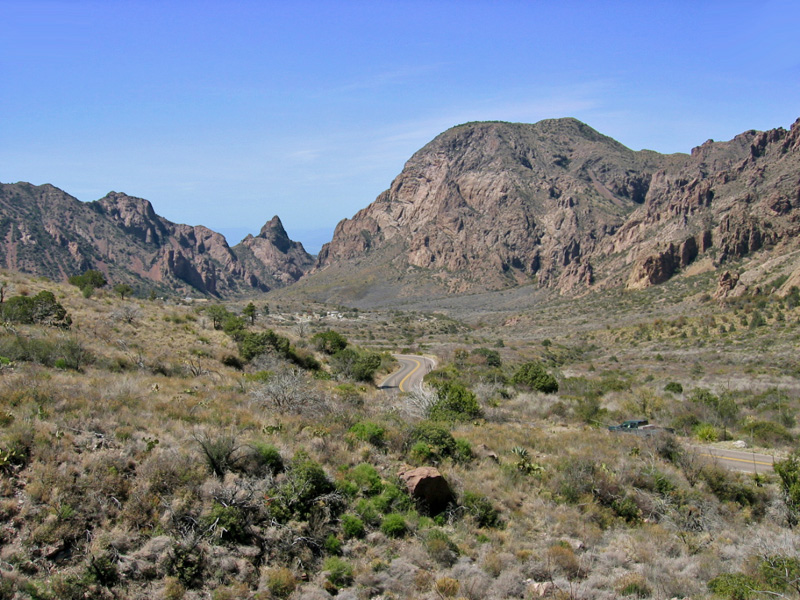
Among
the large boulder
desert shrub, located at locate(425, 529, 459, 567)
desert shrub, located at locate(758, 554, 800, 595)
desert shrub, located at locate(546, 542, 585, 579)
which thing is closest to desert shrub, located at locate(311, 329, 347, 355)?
the large boulder

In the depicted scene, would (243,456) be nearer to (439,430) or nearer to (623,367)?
(439,430)

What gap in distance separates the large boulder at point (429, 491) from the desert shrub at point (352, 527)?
1633 mm

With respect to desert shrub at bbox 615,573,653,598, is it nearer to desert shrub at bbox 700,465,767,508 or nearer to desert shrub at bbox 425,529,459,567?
desert shrub at bbox 425,529,459,567

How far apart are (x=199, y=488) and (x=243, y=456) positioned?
3.94ft

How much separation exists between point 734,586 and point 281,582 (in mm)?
7662

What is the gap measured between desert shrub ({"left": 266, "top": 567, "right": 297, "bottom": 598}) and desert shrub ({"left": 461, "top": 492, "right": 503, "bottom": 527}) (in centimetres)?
441

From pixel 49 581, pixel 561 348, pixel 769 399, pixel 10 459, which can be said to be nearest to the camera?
pixel 49 581

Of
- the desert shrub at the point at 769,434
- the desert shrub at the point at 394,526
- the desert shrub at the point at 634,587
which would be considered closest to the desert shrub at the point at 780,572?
the desert shrub at the point at 634,587

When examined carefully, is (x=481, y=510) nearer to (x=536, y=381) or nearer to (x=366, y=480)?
(x=366, y=480)

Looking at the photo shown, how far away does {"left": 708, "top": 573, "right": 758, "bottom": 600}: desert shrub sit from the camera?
26.3ft

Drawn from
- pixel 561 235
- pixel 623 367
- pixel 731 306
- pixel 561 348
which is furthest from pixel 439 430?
pixel 561 235

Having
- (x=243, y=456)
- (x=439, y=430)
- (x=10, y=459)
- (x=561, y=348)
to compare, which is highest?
(x=10, y=459)

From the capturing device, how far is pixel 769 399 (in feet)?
78.8

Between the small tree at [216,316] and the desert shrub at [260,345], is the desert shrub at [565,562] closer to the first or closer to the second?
the desert shrub at [260,345]
